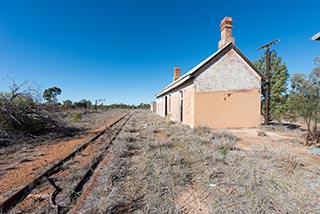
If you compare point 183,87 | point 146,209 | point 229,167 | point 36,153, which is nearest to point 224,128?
point 183,87

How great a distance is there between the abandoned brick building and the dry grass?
496 centimetres

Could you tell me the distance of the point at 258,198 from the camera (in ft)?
8.66

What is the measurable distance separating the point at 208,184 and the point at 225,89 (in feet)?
25.9

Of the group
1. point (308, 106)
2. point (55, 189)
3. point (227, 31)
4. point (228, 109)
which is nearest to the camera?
point (55, 189)

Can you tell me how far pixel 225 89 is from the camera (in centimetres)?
1003

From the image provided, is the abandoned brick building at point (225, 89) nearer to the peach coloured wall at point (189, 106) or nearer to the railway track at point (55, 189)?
the peach coloured wall at point (189, 106)

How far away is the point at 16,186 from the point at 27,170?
0.92 meters

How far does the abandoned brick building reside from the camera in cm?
966

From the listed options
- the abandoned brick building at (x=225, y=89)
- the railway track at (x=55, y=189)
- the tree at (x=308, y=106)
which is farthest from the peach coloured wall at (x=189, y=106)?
the railway track at (x=55, y=189)

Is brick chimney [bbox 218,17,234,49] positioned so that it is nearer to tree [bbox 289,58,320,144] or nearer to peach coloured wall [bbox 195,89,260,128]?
peach coloured wall [bbox 195,89,260,128]

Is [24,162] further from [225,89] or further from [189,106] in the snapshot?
[225,89]

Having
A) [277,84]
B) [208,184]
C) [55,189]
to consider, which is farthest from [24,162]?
[277,84]

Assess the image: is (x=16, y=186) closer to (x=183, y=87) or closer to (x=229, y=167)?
(x=229, y=167)

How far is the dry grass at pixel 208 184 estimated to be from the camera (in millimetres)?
2490
